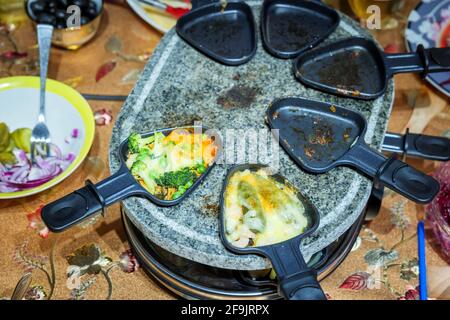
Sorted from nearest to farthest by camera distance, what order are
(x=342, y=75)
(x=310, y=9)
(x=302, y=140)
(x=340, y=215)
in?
(x=340, y=215) < (x=302, y=140) < (x=342, y=75) < (x=310, y=9)

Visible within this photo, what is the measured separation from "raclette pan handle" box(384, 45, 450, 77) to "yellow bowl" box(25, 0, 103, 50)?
82cm

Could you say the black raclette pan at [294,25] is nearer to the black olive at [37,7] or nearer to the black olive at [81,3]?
the black olive at [81,3]

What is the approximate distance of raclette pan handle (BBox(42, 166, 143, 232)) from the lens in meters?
1.06

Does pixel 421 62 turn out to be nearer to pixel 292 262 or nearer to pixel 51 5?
pixel 292 262

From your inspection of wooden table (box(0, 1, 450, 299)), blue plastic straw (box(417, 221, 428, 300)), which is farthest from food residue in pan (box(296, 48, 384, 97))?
blue plastic straw (box(417, 221, 428, 300))

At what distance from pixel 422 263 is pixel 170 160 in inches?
24.3

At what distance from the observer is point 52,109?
1.48 meters

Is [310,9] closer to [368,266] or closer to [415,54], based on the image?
[415,54]

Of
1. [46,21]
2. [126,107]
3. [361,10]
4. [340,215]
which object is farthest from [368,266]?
A: [46,21]

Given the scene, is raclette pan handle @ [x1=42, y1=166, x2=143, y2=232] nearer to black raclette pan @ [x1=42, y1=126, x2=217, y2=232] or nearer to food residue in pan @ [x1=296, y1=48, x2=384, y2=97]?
A: black raclette pan @ [x1=42, y1=126, x2=217, y2=232]

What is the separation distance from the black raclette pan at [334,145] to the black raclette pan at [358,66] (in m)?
0.07

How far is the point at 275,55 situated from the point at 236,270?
1.75ft

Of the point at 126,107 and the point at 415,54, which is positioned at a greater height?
the point at 415,54

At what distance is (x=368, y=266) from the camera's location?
4.29 feet
